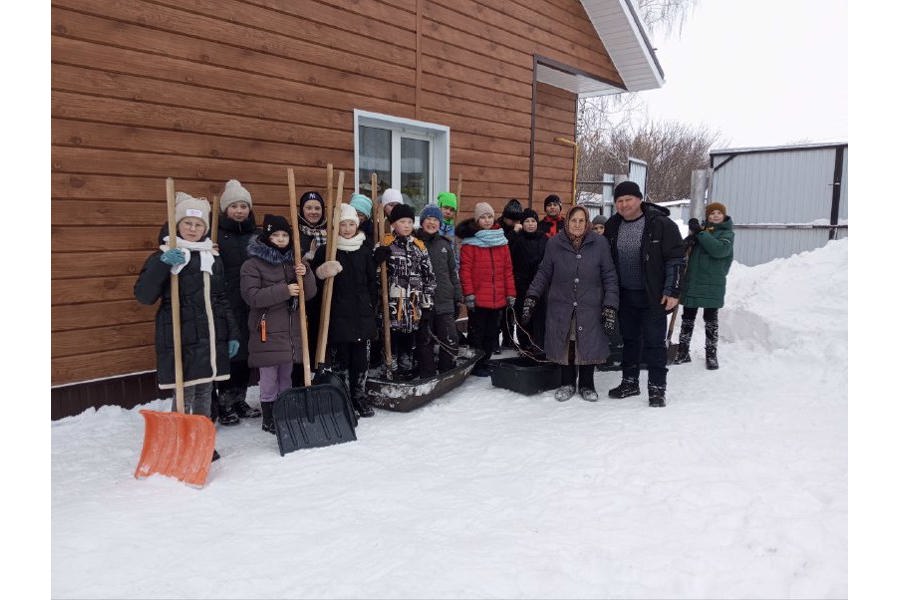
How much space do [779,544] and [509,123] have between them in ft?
20.1

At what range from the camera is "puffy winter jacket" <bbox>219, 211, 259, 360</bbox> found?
162 inches

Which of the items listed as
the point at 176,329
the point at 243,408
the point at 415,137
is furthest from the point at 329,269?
the point at 415,137

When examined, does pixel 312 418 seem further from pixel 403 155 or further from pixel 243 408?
pixel 403 155

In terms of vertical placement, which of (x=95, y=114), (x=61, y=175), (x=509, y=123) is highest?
(x=509, y=123)

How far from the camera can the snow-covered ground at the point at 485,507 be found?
94.1 inches

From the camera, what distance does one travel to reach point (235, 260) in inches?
163

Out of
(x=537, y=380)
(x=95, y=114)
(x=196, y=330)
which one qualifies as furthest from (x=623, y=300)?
(x=95, y=114)

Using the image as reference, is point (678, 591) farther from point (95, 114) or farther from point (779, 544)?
point (95, 114)

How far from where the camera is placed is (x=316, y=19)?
5391 millimetres

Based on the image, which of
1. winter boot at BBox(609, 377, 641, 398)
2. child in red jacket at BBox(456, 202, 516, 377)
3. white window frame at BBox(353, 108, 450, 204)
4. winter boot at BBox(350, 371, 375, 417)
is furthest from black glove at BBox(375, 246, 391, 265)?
winter boot at BBox(609, 377, 641, 398)

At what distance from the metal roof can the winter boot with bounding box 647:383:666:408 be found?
505 cm

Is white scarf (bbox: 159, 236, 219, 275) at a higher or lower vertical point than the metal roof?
lower

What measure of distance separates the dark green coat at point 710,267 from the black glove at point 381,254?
322 centimetres

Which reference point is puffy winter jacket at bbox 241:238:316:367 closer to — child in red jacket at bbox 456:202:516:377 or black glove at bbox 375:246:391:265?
black glove at bbox 375:246:391:265
